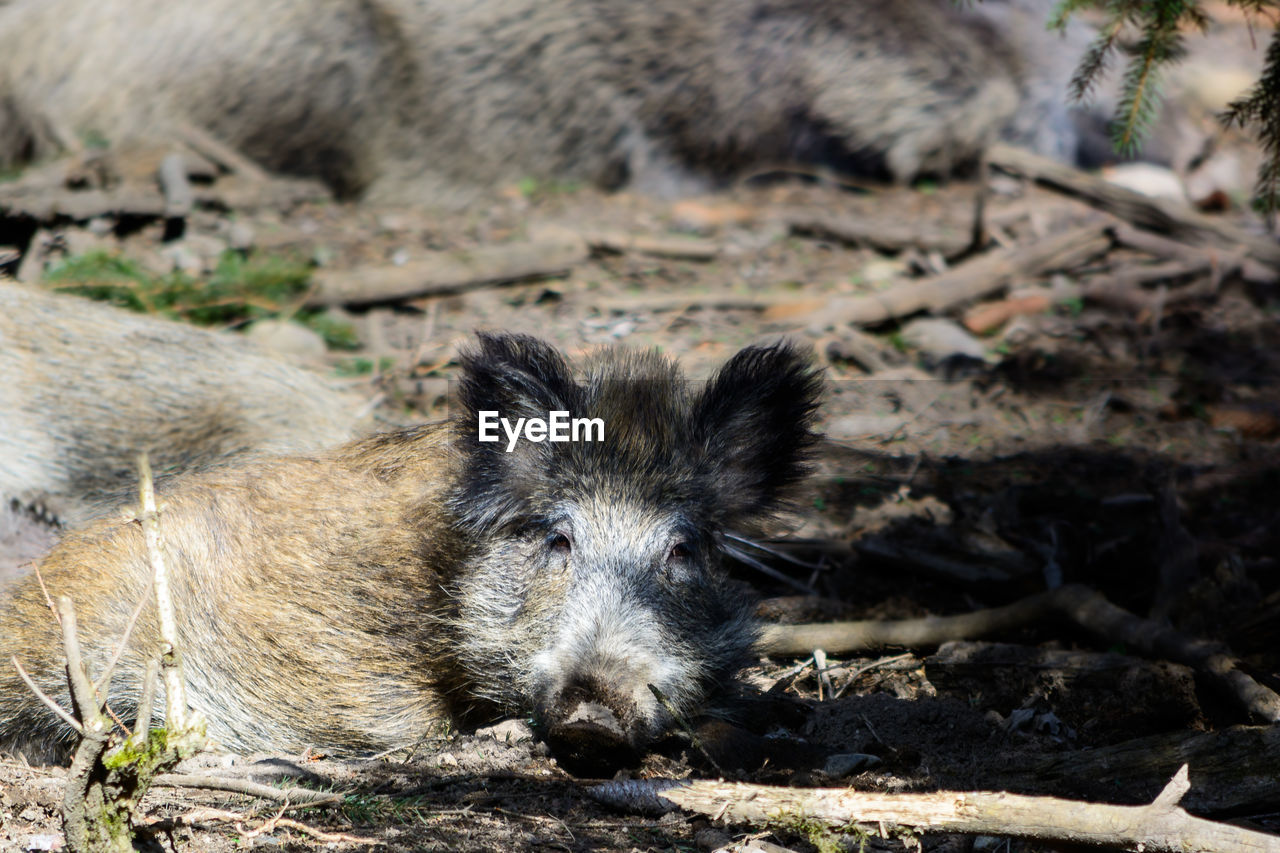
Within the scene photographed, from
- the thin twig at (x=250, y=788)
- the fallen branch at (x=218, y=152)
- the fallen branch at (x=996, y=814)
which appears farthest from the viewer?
the fallen branch at (x=218, y=152)

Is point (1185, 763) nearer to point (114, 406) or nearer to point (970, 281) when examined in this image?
point (114, 406)

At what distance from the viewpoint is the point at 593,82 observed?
995cm

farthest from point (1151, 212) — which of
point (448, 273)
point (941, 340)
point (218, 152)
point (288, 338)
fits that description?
point (218, 152)

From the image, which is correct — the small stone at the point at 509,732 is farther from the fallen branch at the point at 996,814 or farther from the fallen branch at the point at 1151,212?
the fallen branch at the point at 1151,212

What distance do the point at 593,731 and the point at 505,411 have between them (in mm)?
1205

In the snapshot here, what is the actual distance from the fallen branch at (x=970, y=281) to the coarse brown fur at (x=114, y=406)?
11.0 feet

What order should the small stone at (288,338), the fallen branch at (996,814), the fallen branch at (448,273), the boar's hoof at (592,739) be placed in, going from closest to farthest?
the fallen branch at (996,814), the boar's hoof at (592,739), the small stone at (288,338), the fallen branch at (448,273)

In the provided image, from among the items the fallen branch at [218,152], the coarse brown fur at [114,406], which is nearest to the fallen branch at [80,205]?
the fallen branch at [218,152]

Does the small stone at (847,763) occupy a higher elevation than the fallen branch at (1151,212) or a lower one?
lower

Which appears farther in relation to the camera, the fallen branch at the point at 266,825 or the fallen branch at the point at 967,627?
the fallen branch at the point at 967,627

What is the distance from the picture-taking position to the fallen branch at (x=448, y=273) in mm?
7457

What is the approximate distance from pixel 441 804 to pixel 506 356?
1.51 meters

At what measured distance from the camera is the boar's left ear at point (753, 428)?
13.2ft

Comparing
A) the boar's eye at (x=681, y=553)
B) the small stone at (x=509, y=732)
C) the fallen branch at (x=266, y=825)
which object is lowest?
the small stone at (x=509, y=732)
